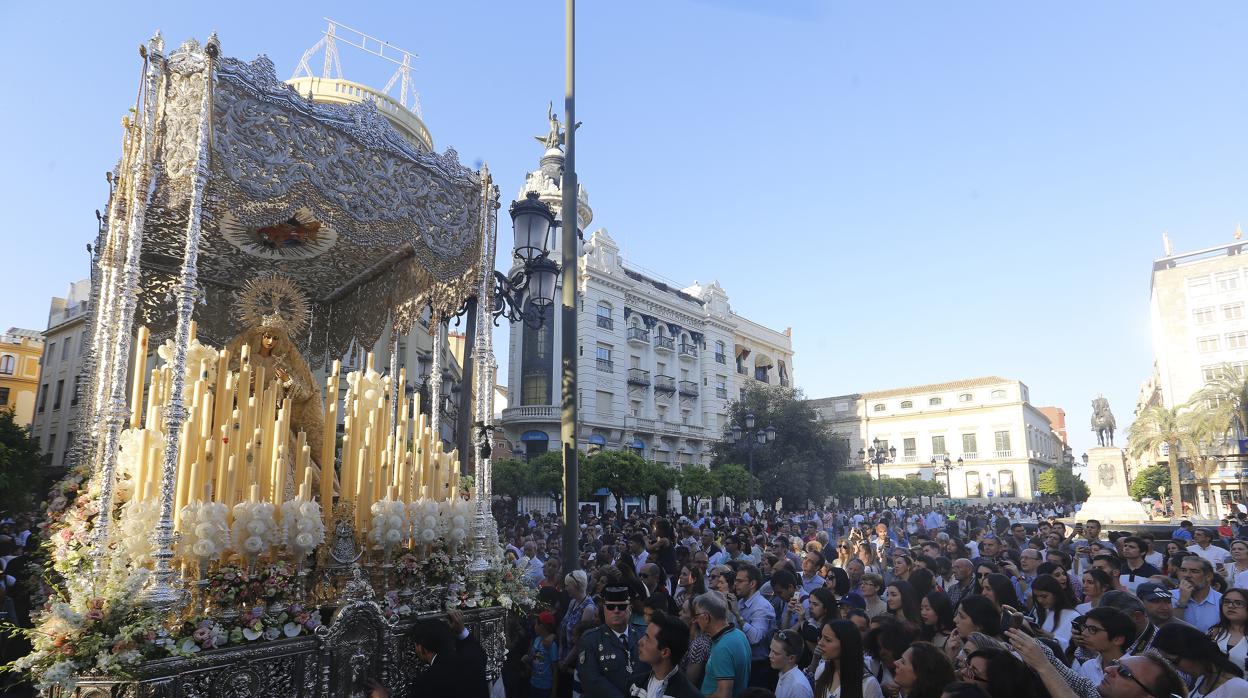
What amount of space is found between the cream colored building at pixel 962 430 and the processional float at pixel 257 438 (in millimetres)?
56449

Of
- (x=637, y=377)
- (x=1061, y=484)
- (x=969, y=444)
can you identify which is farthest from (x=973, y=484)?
(x=637, y=377)

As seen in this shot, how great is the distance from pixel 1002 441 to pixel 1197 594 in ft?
214

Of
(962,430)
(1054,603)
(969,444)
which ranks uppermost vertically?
(962,430)

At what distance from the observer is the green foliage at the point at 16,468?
17844mm

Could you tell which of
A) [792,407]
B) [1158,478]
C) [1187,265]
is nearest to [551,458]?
[792,407]

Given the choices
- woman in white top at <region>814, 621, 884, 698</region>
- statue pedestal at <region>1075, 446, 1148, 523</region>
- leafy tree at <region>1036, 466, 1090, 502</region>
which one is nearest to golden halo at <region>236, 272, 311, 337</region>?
woman in white top at <region>814, 621, 884, 698</region>

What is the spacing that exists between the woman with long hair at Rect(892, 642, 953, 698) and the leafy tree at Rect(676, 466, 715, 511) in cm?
2785

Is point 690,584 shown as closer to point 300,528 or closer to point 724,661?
point 724,661

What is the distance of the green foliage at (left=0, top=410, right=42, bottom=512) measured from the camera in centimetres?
1784

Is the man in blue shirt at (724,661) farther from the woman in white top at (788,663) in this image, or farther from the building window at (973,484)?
the building window at (973,484)

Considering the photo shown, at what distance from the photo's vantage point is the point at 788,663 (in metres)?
4.12

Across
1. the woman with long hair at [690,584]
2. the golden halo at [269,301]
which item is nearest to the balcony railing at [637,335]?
the golden halo at [269,301]

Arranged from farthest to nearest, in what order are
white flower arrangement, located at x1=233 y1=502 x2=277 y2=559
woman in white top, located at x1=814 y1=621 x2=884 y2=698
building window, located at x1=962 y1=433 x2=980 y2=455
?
1. building window, located at x1=962 y1=433 x2=980 y2=455
2. white flower arrangement, located at x1=233 y1=502 x2=277 y2=559
3. woman in white top, located at x1=814 y1=621 x2=884 y2=698

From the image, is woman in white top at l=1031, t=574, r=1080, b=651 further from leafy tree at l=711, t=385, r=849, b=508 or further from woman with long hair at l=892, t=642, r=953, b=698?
leafy tree at l=711, t=385, r=849, b=508
